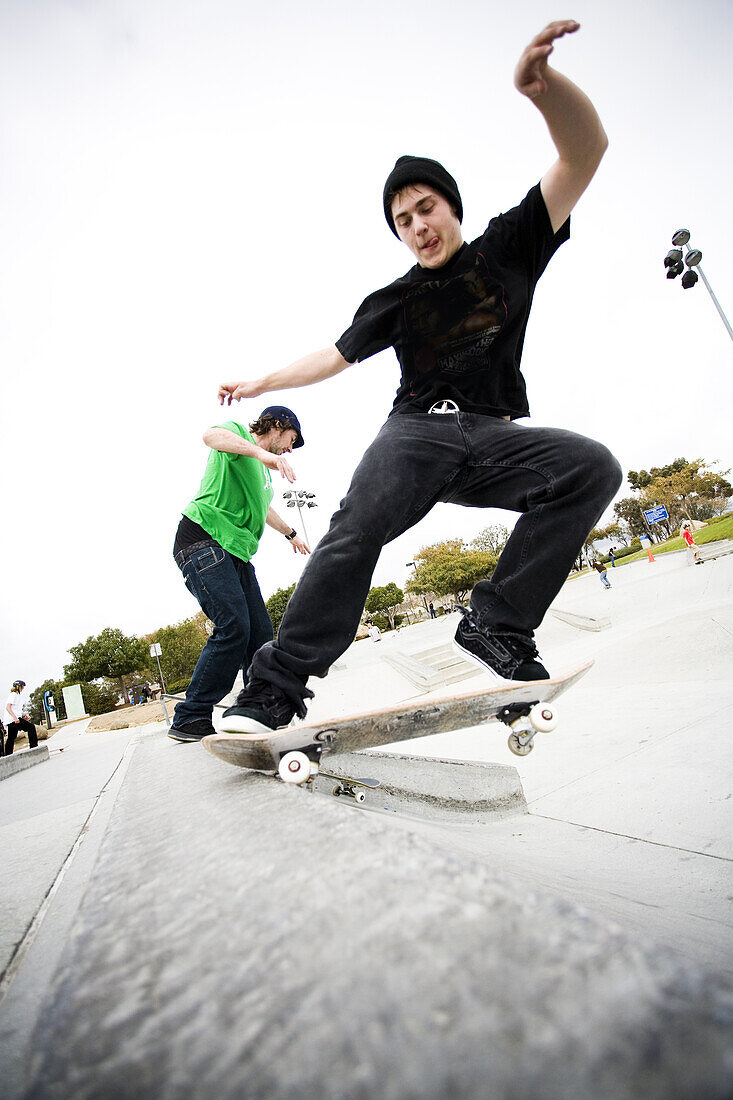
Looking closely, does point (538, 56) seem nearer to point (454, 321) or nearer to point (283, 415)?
point (454, 321)

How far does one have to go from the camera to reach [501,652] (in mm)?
1908

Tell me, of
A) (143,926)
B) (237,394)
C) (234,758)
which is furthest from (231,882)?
(237,394)

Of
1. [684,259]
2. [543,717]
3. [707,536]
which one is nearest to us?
[543,717]

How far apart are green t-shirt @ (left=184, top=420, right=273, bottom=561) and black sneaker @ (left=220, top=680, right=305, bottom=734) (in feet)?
4.96

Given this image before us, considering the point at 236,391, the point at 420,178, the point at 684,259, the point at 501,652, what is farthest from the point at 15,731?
the point at 684,259

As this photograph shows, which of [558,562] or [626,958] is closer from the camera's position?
[626,958]

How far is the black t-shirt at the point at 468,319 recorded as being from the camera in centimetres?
204

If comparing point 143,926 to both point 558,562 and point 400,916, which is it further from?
point 558,562

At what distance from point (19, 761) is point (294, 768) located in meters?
8.22

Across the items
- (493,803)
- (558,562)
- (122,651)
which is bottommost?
(493,803)

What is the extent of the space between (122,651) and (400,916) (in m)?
54.4

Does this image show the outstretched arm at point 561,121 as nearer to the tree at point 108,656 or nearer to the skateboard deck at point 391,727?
the skateboard deck at point 391,727

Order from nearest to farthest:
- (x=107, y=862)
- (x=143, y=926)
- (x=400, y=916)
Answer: (x=400, y=916) < (x=143, y=926) < (x=107, y=862)

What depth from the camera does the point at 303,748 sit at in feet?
4.98
